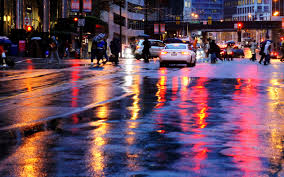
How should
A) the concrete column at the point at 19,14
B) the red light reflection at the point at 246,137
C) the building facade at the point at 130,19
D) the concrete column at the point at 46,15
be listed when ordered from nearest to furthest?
the red light reflection at the point at 246,137 < the concrete column at the point at 19,14 < the concrete column at the point at 46,15 < the building facade at the point at 130,19

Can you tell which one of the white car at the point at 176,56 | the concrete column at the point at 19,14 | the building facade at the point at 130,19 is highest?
the building facade at the point at 130,19

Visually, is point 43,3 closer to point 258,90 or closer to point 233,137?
point 258,90

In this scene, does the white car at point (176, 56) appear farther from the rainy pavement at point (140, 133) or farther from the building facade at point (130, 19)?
the building facade at point (130, 19)

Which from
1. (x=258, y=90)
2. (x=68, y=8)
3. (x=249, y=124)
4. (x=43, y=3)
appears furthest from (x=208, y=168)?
(x=68, y=8)

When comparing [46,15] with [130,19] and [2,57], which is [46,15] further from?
[130,19]

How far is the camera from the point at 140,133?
9461 mm

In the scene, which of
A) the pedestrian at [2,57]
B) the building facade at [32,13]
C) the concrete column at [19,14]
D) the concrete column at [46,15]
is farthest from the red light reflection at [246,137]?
the concrete column at [46,15]

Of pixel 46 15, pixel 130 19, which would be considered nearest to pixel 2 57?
pixel 46 15

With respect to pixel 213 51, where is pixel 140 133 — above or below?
below

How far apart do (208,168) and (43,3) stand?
187 ft

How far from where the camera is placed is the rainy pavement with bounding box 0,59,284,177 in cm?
690

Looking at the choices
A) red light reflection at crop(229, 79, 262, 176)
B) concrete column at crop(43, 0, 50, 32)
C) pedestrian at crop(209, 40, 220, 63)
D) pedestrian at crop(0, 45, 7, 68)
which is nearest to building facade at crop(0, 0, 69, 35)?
concrete column at crop(43, 0, 50, 32)

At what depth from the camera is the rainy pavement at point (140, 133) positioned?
6.90 metres

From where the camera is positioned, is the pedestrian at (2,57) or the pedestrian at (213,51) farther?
the pedestrian at (213,51)
